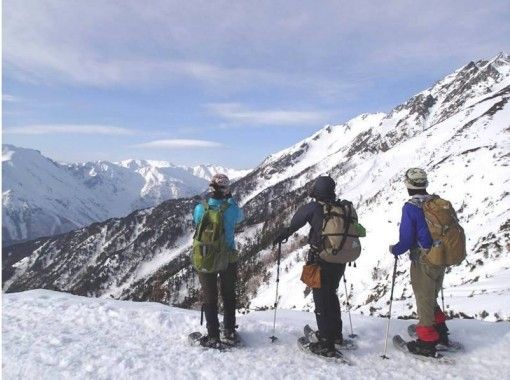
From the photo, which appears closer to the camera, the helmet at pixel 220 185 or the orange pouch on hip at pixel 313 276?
the orange pouch on hip at pixel 313 276

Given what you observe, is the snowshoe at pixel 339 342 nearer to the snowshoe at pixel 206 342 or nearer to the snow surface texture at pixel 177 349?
the snow surface texture at pixel 177 349

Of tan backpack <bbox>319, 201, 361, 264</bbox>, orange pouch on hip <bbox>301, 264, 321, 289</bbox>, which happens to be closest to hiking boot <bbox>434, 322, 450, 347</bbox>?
tan backpack <bbox>319, 201, 361, 264</bbox>

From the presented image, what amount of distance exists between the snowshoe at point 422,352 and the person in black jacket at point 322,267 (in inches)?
49.3

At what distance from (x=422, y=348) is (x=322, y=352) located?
1.70 meters

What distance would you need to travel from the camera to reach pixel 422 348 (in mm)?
8359

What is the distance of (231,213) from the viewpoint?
8.91m

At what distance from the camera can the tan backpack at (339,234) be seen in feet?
27.0

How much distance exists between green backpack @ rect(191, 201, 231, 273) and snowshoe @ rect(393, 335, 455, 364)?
3.62m

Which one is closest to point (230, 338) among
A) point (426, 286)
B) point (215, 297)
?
point (215, 297)

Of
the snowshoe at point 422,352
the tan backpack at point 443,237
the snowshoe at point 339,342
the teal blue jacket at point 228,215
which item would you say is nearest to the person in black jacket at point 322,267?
the snowshoe at point 339,342

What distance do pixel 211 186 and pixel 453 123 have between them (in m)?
94.9

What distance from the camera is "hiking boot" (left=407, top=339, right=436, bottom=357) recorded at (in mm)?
8305

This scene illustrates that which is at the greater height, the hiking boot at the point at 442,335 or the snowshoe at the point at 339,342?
the hiking boot at the point at 442,335

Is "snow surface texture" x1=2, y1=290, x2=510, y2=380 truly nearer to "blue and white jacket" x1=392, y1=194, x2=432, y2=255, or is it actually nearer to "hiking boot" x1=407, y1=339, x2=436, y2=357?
"hiking boot" x1=407, y1=339, x2=436, y2=357
